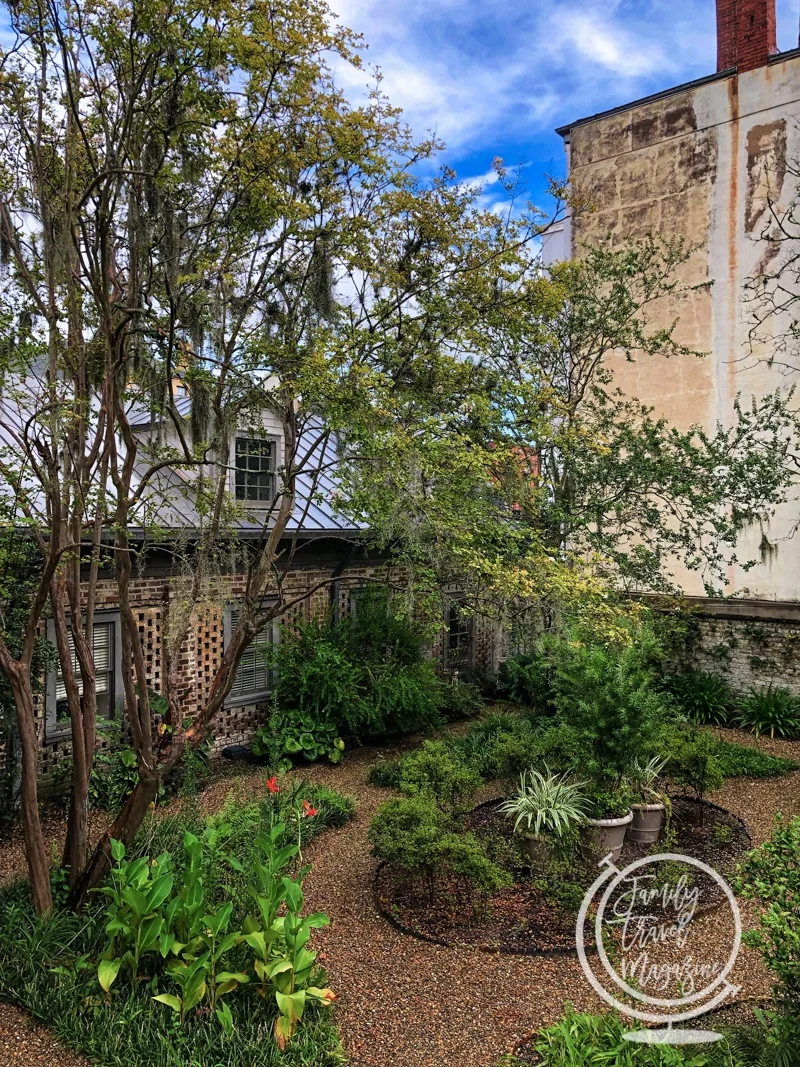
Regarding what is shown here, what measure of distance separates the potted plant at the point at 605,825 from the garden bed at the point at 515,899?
118mm

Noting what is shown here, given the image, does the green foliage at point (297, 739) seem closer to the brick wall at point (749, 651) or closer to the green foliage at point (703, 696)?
the green foliage at point (703, 696)

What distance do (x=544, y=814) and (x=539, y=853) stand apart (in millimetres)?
343

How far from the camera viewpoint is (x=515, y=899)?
5.73 m

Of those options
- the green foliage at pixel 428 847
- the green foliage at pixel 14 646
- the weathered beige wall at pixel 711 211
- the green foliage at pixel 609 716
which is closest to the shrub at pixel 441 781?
the green foliage at pixel 428 847

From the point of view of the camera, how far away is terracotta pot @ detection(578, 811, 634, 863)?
20.2 feet

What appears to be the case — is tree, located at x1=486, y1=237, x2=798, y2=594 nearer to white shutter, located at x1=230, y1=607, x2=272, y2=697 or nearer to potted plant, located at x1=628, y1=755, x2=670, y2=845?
potted plant, located at x1=628, y1=755, x2=670, y2=845

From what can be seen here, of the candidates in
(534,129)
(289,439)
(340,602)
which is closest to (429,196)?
(534,129)

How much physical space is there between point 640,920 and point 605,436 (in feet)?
23.8

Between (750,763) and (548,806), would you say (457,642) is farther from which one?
(548,806)

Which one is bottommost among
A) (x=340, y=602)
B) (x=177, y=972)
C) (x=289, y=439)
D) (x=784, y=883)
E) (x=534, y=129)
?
(x=177, y=972)

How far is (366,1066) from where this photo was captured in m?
3.76

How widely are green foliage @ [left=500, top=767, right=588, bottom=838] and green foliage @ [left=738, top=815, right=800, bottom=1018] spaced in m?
2.34

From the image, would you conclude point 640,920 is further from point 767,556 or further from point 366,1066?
point 767,556

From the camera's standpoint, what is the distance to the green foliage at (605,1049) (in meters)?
3.57
